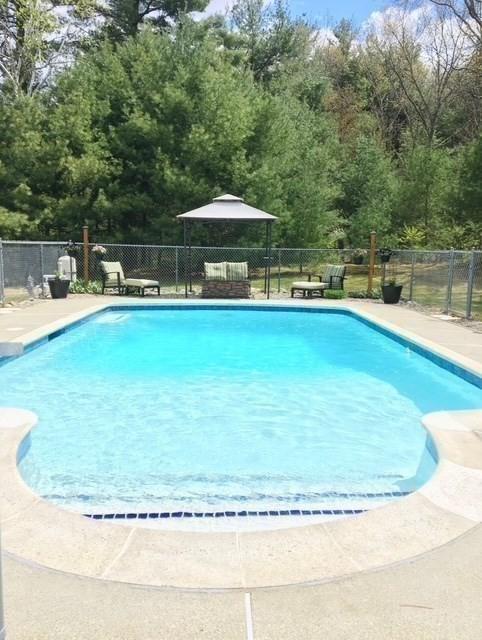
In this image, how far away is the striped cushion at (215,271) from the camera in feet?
50.5

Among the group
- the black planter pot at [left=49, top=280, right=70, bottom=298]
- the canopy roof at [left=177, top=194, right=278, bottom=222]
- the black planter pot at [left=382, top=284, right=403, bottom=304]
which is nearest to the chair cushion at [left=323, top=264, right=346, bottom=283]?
the black planter pot at [left=382, top=284, right=403, bottom=304]

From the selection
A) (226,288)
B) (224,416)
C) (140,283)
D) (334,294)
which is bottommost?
(224,416)

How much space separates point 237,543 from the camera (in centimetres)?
276

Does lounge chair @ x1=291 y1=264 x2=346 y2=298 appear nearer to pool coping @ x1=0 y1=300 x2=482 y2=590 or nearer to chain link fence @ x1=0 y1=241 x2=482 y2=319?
chain link fence @ x1=0 y1=241 x2=482 y2=319

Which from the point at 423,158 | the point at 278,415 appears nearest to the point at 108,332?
the point at 278,415

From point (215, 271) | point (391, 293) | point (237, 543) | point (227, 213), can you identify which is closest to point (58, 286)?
point (215, 271)

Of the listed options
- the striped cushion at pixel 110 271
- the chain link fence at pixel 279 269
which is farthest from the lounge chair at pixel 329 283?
the striped cushion at pixel 110 271

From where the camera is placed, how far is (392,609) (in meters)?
2.21

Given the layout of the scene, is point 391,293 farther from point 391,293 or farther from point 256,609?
point 256,609

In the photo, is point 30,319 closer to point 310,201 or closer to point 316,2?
point 310,201

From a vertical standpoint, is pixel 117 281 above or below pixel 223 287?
above

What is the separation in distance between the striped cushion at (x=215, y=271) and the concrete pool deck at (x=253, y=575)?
40.0ft

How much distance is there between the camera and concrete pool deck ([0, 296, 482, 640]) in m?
2.11

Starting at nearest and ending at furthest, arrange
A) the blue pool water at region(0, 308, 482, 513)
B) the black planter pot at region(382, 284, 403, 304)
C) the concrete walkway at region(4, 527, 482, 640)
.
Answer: the concrete walkway at region(4, 527, 482, 640), the blue pool water at region(0, 308, 482, 513), the black planter pot at region(382, 284, 403, 304)
